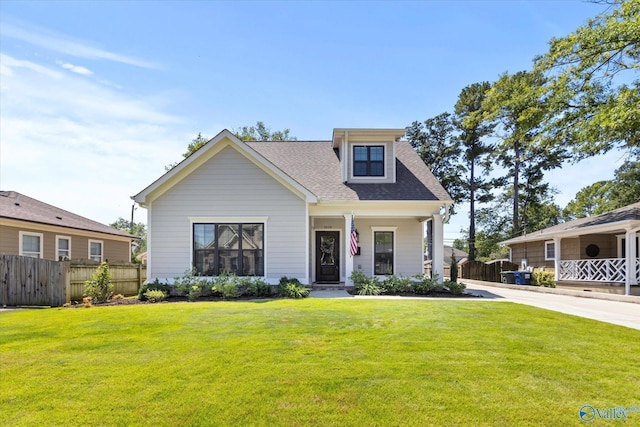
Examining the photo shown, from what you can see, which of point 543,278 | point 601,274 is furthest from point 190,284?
point 543,278

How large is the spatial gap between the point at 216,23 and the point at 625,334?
13.0m

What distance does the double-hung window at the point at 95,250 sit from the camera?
19734 millimetres

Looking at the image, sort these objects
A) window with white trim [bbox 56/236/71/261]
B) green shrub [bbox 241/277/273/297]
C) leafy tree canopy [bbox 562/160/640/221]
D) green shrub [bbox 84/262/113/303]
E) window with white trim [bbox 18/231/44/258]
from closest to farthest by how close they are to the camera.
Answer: green shrub [bbox 84/262/113/303], green shrub [bbox 241/277/273/297], window with white trim [bbox 18/231/44/258], window with white trim [bbox 56/236/71/261], leafy tree canopy [bbox 562/160/640/221]

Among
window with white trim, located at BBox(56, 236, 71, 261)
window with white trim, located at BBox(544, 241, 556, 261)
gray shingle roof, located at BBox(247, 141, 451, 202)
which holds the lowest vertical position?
window with white trim, located at BBox(544, 241, 556, 261)

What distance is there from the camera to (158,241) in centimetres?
1304

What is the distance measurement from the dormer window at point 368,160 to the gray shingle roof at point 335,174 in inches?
25.1

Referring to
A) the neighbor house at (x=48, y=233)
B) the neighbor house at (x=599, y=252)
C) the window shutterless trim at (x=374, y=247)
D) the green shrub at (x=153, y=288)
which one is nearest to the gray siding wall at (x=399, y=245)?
the window shutterless trim at (x=374, y=247)

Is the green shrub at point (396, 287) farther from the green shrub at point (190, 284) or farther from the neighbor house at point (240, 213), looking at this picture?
the green shrub at point (190, 284)

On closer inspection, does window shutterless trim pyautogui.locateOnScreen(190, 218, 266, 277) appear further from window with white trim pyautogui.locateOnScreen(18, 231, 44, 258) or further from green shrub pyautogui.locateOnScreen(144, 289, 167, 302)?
window with white trim pyautogui.locateOnScreen(18, 231, 44, 258)

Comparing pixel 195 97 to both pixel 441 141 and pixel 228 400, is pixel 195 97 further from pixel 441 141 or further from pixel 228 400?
pixel 441 141

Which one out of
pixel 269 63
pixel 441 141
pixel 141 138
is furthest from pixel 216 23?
pixel 441 141

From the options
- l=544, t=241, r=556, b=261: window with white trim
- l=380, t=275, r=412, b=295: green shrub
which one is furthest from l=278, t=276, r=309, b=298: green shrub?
l=544, t=241, r=556, b=261: window with white trim

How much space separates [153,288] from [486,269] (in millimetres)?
20471

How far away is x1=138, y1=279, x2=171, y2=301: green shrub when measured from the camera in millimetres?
11606
